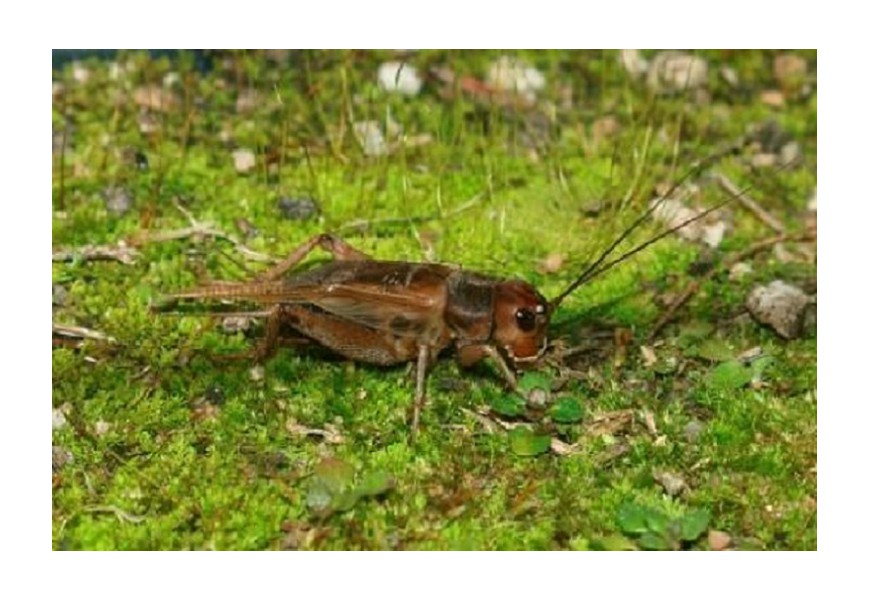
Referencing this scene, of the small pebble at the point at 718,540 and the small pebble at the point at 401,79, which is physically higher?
the small pebble at the point at 401,79

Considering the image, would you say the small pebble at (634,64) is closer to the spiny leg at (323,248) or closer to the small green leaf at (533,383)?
the spiny leg at (323,248)

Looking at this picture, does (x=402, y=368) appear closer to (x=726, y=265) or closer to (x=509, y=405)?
(x=509, y=405)

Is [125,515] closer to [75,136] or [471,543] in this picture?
[471,543]

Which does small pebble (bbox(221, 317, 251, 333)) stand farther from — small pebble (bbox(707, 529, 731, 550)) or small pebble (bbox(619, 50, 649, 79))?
small pebble (bbox(619, 50, 649, 79))

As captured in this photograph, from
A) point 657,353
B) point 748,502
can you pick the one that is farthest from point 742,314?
point 748,502

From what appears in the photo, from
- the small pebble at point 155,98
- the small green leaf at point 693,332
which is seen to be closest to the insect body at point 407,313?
the small green leaf at point 693,332

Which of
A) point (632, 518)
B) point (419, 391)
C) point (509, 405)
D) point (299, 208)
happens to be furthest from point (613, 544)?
point (299, 208)
